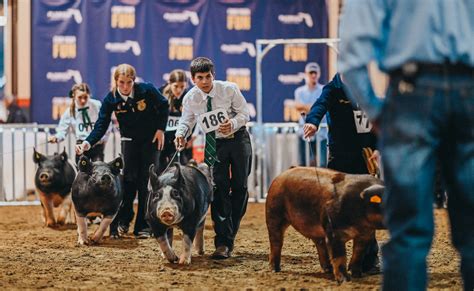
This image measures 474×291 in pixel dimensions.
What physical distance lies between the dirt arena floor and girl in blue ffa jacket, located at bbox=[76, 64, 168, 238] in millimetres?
568

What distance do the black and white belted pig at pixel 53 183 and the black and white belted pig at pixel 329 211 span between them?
13.9 feet

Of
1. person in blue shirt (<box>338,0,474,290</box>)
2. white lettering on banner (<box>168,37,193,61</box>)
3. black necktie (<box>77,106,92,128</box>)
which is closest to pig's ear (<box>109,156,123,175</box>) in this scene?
black necktie (<box>77,106,92,128</box>)

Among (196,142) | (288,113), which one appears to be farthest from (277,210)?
(288,113)

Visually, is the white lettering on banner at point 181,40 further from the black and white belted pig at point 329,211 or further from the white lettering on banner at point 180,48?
the black and white belted pig at point 329,211

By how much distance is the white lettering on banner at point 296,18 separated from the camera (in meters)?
13.6

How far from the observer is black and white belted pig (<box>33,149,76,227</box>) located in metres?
9.32

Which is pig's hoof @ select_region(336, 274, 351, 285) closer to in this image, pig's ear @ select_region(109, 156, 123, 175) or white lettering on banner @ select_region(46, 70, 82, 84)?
pig's ear @ select_region(109, 156, 123, 175)

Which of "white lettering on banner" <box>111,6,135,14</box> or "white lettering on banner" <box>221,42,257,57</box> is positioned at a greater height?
"white lettering on banner" <box>111,6,135,14</box>

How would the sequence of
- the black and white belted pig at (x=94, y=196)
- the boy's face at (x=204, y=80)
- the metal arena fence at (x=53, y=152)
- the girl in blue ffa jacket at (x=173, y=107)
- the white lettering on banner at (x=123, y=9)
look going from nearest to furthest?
the boy's face at (x=204, y=80) < the black and white belted pig at (x=94, y=196) < the girl in blue ffa jacket at (x=173, y=107) < the metal arena fence at (x=53, y=152) < the white lettering on banner at (x=123, y=9)

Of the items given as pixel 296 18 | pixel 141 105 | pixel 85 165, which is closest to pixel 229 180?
pixel 85 165

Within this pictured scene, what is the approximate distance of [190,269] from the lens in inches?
238

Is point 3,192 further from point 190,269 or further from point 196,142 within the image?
point 190,269

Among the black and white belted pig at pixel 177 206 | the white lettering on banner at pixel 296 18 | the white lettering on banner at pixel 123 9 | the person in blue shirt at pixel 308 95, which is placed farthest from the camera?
the white lettering on banner at pixel 296 18

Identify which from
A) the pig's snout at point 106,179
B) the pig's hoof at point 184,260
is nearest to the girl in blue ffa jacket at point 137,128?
the pig's snout at point 106,179
